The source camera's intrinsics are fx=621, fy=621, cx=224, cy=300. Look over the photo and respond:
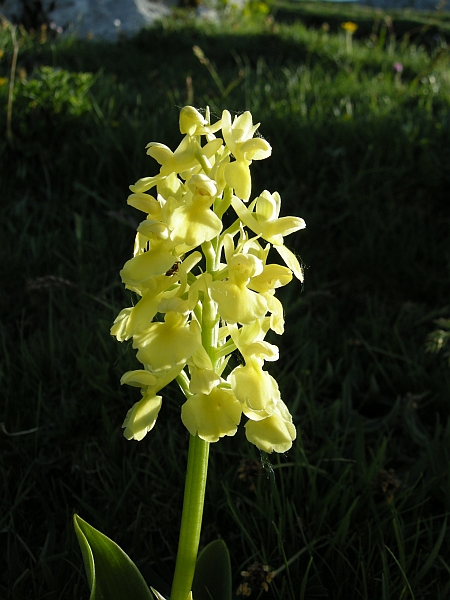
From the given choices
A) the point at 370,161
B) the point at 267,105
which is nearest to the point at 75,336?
the point at 370,161

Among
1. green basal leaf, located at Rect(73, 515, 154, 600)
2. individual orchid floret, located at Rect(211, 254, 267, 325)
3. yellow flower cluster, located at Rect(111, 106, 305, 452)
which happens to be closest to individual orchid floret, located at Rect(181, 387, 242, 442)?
yellow flower cluster, located at Rect(111, 106, 305, 452)

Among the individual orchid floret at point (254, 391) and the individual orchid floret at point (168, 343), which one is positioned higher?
the individual orchid floret at point (168, 343)

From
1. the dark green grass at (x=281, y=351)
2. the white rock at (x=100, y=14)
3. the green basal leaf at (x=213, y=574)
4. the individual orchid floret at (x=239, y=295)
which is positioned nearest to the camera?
the individual orchid floret at (x=239, y=295)

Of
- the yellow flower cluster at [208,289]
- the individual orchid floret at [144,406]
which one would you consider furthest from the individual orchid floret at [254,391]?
the individual orchid floret at [144,406]

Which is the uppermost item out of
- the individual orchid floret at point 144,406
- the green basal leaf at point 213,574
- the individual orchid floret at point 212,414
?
the individual orchid floret at point 212,414

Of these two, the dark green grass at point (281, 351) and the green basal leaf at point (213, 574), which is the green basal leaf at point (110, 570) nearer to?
the green basal leaf at point (213, 574)

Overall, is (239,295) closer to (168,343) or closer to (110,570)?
(168,343)

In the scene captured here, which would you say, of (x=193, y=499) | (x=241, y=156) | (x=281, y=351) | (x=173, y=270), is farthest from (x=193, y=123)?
(x=281, y=351)
